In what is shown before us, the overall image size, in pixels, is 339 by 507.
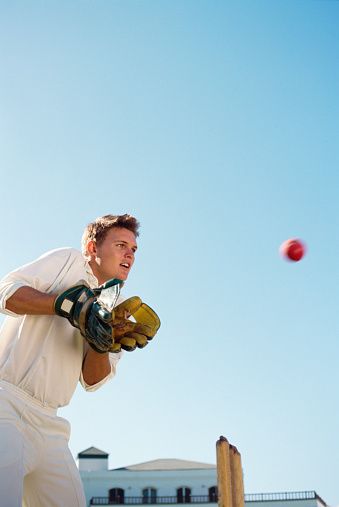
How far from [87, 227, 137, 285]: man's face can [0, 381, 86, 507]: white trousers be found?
40.9 inches

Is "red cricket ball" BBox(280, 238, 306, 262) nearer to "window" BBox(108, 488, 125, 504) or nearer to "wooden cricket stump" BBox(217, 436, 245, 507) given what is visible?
"wooden cricket stump" BBox(217, 436, 245, 507)

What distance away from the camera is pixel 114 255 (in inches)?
177

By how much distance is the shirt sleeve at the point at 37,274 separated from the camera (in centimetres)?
Answer: 391

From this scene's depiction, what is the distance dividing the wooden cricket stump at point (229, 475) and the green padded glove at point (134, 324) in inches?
42.6

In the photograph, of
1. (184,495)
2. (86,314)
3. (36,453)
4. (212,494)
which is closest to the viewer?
(36,453)

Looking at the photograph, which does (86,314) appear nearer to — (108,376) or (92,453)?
(108,376)

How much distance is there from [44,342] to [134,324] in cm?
57

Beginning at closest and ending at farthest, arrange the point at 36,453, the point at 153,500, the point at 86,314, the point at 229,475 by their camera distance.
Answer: the point at 36,453 → the point at 86,314 → the point at 229,475 → the point at 153,500

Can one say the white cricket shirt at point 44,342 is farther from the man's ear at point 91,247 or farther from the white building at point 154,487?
the white building at point 154,487

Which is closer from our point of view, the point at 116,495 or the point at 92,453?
the point at 116,495

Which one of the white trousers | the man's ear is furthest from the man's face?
the white trousers

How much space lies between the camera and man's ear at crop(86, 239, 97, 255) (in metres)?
4.60

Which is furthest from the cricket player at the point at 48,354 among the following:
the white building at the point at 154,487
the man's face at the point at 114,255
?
the white building at the point at 154,487

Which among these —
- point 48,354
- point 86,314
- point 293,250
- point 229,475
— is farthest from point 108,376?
point 293,250
